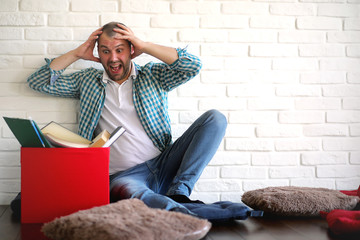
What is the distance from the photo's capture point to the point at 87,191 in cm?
177

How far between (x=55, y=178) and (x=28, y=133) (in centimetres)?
23

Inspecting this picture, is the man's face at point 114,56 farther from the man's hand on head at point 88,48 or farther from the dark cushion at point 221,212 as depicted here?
the dark cushion at point 221,212

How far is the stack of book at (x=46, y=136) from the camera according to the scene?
5.55 ft

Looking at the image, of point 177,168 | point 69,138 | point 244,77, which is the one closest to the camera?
point 69,138

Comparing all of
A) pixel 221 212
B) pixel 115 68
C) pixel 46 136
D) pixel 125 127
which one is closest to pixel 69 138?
pixel 46 136

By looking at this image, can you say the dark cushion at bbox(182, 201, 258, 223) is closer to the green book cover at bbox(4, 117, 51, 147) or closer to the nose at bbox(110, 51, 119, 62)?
the green book cover at bbox(4, 117, 51, 147)

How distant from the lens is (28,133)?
67.4 inches

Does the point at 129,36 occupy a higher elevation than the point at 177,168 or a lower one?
higher

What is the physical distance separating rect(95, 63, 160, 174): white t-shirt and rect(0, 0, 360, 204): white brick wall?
0.22 m

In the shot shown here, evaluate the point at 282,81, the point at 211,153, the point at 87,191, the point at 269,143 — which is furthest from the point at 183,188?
the point at 282,81

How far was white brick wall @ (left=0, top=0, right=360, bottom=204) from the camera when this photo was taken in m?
2.36

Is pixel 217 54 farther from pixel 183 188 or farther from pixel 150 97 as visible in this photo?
pixel 183 188

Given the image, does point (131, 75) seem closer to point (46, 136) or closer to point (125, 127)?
point (125, 127)

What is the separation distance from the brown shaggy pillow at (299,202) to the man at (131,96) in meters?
0.39
